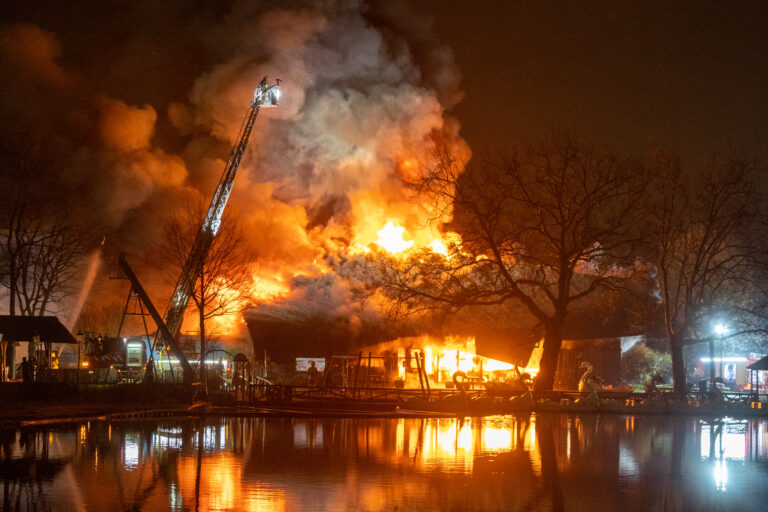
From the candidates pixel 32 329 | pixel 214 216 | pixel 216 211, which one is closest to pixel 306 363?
pixel 214 216

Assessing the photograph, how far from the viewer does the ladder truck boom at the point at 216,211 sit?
5109cm

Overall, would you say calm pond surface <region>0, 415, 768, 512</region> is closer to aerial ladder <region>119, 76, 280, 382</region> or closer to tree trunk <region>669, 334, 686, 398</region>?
tree trunk <region>669, 334, 686, 398</region>

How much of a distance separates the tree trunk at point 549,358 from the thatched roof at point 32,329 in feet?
64.6

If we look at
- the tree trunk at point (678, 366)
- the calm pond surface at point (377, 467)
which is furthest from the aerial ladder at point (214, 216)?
the tree trunk at point (678, 366)

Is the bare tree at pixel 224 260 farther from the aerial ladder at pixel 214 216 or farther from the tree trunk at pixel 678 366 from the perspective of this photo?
the tree trunk at pixel 678 366

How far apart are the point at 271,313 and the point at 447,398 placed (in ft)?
56.5

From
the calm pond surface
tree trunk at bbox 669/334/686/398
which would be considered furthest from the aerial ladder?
tree trunk at bbox 669/334/686/398

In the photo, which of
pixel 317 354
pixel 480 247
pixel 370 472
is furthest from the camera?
pixel 317 354

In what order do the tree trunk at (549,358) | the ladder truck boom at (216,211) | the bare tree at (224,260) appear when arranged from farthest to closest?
the ladder truck boom at (216,211), the bare tree at (224,260), the tree trunk at (549,358)

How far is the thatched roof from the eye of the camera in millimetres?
33562

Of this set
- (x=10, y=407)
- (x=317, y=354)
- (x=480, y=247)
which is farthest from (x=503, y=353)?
(x=10, y=407)

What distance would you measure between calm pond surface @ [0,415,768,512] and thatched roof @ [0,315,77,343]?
29.1ft

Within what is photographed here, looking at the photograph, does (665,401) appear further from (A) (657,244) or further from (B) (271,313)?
(B) (271,313)

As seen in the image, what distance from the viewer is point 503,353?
49.4 meters
